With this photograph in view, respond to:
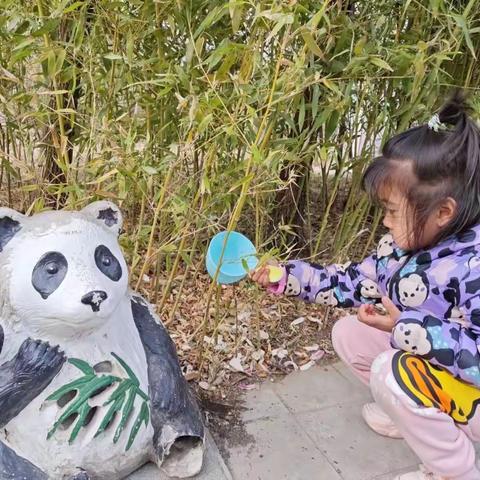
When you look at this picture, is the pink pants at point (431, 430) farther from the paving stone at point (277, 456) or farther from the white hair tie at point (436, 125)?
the white hair tie at point (436, 125)

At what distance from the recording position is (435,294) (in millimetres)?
1464

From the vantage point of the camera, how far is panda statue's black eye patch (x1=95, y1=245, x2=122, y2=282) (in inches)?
48.9

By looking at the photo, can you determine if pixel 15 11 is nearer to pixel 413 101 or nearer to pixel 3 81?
pixel 3 81

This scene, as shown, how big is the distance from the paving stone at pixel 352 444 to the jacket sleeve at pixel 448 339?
374 millimetres

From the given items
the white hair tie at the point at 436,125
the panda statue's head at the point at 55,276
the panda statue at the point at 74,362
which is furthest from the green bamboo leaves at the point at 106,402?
the white hair tie at the point at 436,125

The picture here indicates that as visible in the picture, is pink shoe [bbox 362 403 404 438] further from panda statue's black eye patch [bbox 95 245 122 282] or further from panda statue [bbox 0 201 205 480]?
panda statue's black eye patch [bbox 95 245 122 282]

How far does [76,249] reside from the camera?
1206mm

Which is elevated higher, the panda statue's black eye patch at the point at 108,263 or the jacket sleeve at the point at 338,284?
the panda statue's black eye patch at the point at 108,263

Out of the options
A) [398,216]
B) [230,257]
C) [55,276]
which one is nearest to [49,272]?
[55,276]

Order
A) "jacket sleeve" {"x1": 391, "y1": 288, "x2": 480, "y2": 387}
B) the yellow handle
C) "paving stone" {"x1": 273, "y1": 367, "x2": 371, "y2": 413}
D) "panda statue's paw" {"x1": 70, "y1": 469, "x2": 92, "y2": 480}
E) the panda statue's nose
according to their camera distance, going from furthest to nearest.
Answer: "paving stone" {"x1": 273, "y1": 367, "x2": 371, "y2": 413}
the yellow handle
"jacket sleeve" {"x1": 391, "y1": 288, "x2": 480, "y2": 387}
"panda statue's paw" {"x1": 70, "y1": 469, "x2": 92, "y2": 480}
the panda statue's nose

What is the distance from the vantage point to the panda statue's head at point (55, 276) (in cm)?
117

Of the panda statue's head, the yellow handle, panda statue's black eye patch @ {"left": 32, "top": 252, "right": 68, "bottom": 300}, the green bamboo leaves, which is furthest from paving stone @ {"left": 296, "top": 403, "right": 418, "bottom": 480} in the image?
panda statue's black eye patch @ {"left": 32, "top": 252, "right": 68, "bottom": 300}

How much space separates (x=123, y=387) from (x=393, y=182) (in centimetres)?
77

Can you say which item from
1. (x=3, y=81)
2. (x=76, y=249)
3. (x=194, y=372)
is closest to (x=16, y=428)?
(x=76, y=249)
